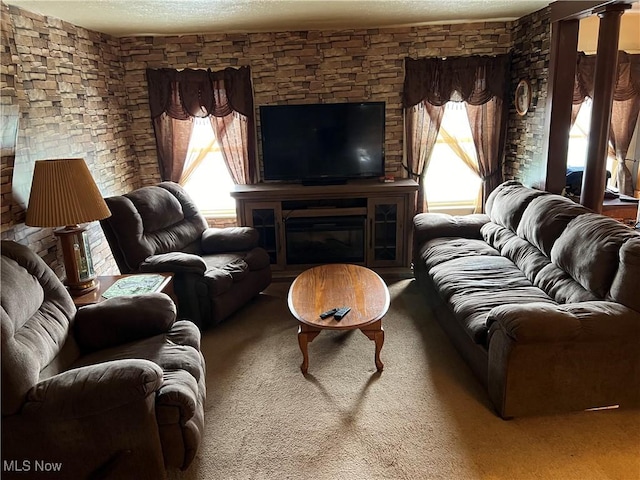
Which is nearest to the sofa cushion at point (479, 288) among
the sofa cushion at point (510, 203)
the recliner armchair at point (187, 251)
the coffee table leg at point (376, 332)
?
the sofa cushion at point (510, 203)

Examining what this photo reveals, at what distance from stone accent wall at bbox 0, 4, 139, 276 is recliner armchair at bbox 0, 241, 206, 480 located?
89cm

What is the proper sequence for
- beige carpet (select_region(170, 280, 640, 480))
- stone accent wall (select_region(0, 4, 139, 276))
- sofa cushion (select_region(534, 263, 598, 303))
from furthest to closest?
stone accent wall (select_region(0, 4, 139, 276)), sofa cushion (select_region(534, 263, 598, 303)), beige carpet (select_region(170, 280, 640, 480))

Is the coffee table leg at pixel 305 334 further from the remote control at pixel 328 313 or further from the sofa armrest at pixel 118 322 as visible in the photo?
the sofa armrest at pixel 118 322

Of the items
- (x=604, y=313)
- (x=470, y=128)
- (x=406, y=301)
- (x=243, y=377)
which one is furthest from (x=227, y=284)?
(x=470, y=128)

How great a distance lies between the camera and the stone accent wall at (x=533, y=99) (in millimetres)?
3855

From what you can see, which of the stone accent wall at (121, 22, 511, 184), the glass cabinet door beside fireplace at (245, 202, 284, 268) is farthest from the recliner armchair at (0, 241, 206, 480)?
the stone accent wall at (121, 22, 511, 184)

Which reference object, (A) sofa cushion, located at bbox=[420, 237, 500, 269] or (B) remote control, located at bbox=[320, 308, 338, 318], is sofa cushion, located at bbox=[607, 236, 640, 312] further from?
(B) remote control, located at bbox=[320, 308, 338, 318]

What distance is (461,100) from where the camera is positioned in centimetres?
446

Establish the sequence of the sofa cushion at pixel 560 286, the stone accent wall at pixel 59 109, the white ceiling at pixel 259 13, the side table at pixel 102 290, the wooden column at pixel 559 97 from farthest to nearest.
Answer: the wooden column at pixel 559 97
the white ceiling at pixel 259 13
the stone accent wall at pixel 59 109
the side table at pixel 102 290
the sofa cushion at pixel 560 286

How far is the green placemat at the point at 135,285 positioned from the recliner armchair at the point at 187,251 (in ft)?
0.66

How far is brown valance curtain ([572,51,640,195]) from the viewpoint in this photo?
14.6 feet

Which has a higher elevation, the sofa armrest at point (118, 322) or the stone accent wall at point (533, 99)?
the stone accent wall at point (533, 99)

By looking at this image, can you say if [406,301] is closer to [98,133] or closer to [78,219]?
[78,219]

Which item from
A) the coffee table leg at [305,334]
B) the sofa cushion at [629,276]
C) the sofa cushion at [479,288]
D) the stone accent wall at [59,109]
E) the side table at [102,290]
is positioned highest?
the stone accent wall at [59,109]
